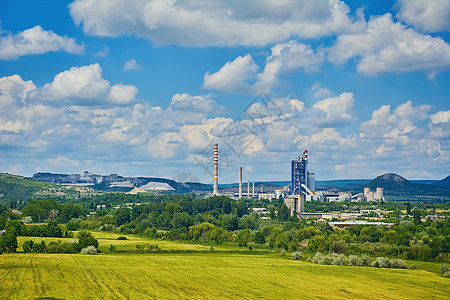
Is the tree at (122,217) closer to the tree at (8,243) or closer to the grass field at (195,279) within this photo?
the tree at (8,243)

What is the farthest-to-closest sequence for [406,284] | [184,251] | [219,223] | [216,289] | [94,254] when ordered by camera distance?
[219,223]
[184,251]
[94,254]
[406,284]
[216,289]

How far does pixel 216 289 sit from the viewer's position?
57594mm

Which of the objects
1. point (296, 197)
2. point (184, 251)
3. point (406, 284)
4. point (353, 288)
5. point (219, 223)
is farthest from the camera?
point (296, 197)

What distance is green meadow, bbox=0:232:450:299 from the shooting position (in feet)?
176

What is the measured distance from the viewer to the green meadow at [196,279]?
53562 millimetres

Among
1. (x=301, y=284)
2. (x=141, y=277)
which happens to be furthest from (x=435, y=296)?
(x=141, y=277)

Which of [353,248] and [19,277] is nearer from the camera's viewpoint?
[19,277]

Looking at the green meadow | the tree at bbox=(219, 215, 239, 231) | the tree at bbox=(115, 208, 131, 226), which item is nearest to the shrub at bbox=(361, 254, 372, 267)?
the green meadow

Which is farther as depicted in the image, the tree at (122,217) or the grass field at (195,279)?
the tree at (122,217)

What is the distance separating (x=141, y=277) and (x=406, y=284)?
98.6 feet

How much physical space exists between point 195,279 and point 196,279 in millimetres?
125

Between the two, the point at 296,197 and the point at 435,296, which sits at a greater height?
the point at 296,197

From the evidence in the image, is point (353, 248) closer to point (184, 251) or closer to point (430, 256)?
point (430, 256)

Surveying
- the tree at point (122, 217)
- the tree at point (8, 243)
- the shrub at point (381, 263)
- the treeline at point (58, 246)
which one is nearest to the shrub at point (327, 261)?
the shrub at point (381, 263)
